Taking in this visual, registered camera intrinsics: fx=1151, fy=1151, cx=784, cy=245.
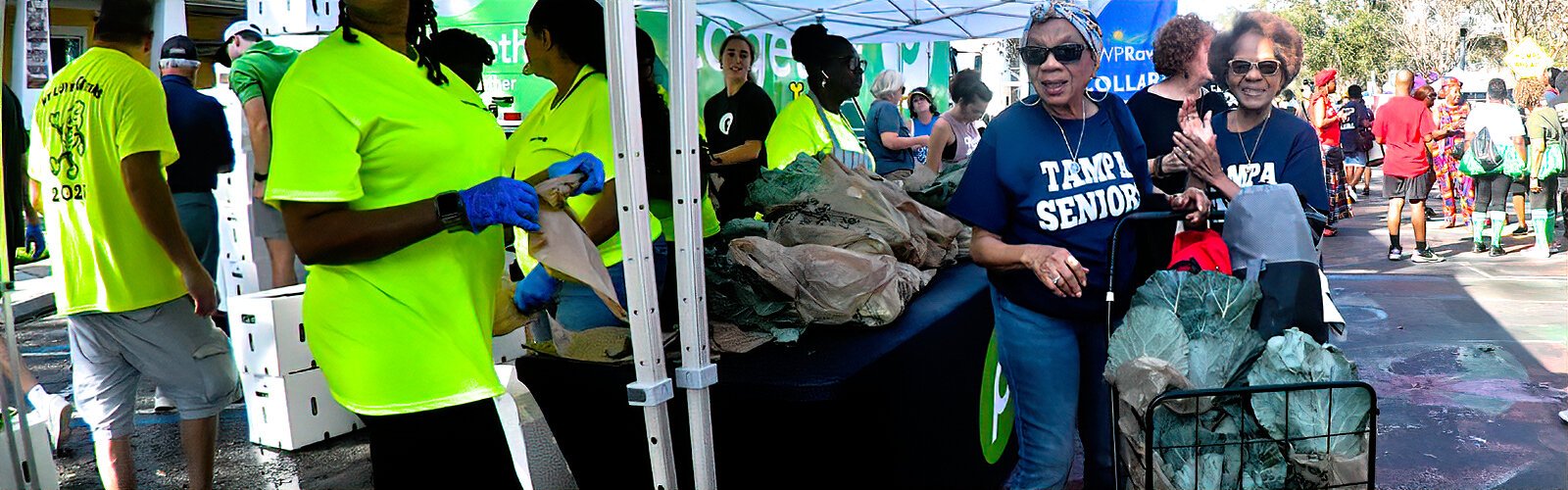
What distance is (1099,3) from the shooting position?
8008mm

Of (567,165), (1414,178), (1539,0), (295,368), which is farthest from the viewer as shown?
(1539,0)

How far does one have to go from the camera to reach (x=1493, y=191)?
11.7 metres

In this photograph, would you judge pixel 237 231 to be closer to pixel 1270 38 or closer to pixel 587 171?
pixel 587 171

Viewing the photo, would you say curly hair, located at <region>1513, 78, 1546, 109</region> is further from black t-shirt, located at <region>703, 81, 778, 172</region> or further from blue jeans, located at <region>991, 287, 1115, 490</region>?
blue jeans, located at <region>991, 287, 1115, 490</region>

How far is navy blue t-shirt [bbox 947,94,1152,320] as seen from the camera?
3234 millimetres

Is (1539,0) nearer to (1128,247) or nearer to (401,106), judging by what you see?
(1128,247)

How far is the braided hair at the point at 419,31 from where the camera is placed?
2271 millimetres

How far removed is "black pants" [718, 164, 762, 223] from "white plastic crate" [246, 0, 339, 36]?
191 cm

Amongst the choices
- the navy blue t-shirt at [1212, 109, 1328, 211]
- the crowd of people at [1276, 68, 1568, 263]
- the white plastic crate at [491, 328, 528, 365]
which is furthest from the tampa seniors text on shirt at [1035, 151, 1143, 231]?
the crowd of people at [1276, 68, 1568, 263]

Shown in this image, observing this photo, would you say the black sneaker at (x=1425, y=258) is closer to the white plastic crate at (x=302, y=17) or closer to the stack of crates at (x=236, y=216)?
the stack of crates at (x=236, y=216)

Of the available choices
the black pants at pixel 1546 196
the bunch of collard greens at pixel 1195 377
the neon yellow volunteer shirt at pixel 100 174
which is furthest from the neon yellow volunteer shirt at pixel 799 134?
the black pants at pixel 1546 196

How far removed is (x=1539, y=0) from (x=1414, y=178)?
54.5 feet

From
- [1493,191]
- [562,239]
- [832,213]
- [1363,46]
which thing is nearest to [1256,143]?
[832,213]

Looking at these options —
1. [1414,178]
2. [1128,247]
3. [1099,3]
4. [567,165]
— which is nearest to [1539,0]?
[1414,178]
